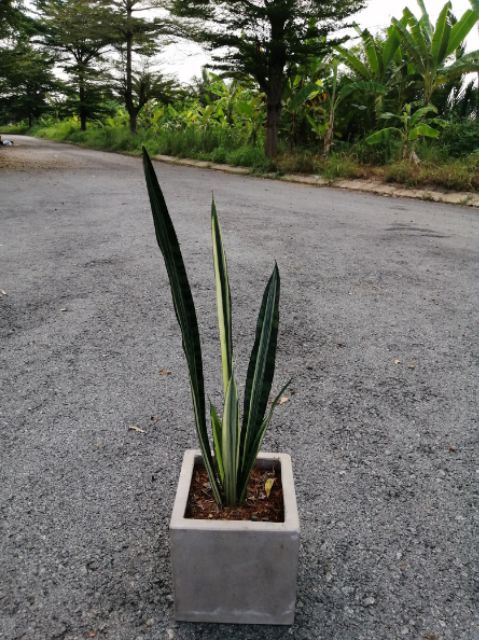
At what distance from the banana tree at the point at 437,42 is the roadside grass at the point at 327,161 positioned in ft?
3.80

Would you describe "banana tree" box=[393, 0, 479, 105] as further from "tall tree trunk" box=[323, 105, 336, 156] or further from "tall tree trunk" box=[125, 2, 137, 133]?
"tall tree trunk" box=[125, 2, 137, 133]

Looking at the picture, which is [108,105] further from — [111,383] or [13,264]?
[111,383]

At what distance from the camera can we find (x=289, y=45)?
8805mm

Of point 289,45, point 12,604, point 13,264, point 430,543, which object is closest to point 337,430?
point 430,543

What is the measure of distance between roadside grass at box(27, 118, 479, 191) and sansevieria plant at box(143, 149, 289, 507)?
713cm

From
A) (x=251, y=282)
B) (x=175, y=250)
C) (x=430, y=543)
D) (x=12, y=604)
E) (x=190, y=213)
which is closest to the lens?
(x=175, y=250)

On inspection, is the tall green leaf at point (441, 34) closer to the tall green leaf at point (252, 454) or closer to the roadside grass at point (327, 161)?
the roadside grass at point (327, 161)

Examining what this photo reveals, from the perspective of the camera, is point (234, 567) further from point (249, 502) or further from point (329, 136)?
point (329, 136)

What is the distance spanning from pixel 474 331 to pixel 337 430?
1295 mm

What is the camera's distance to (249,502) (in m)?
1.14

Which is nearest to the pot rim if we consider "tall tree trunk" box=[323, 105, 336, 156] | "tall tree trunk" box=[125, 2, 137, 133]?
"tall tree trunk" box=[323, 105, 336, 156]

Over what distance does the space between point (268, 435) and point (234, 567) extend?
2.55ft

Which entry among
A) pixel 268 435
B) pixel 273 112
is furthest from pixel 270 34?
pixel 268 435

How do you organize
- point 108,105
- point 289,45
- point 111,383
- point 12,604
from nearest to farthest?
point 12,604, point 111,383, point 289,45, point 108,105
